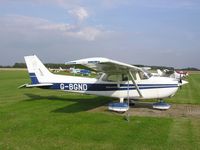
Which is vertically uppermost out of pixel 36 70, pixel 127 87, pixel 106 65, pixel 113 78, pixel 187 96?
pixel 106 65

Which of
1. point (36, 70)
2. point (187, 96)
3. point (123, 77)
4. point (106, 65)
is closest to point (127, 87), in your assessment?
point (123, 77)

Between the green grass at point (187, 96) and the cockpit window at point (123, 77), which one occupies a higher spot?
the cockpit window at point (123, 77)

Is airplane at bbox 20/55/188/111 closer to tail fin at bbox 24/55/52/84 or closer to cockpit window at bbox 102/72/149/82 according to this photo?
cockpit window at bbox 102/72/149/82

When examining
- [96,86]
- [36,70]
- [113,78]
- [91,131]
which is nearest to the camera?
[91,131]

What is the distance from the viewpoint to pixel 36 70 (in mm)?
15219

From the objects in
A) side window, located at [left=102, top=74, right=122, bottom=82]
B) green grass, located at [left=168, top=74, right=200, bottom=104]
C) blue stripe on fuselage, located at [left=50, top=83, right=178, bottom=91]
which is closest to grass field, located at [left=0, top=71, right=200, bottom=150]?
blue stripe on fuselage, located at [left=50, top=83, right=178, bottom=91]

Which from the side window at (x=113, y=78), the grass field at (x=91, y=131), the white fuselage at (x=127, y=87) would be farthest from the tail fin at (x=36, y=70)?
the grass field at (x=91, y=131)

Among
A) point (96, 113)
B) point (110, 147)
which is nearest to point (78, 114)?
point (96, 113)

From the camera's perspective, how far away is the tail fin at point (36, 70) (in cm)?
1509

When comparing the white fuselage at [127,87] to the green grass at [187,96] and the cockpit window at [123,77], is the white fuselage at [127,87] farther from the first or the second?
the green grass at [187,96]

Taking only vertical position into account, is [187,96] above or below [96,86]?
below

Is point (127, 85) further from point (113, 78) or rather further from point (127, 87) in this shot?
point (113, 78)

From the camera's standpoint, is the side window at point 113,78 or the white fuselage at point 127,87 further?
the side window at point 113,78

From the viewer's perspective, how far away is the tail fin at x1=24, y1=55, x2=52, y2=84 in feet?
49.5
